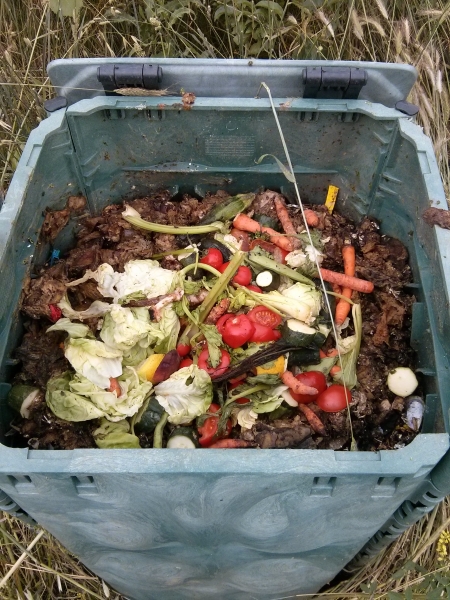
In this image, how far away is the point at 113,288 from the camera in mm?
2170

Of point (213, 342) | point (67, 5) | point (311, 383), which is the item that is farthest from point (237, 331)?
point (67, 5)

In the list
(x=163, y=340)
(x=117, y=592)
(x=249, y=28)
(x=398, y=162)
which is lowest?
(x=117, y=592)

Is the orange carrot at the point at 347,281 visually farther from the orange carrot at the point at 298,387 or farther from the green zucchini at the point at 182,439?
the green zucchini at the point at 182,439

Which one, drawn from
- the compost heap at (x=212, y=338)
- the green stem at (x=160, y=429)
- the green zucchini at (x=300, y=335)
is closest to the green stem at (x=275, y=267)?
the compost heap at (x=212, y=338)

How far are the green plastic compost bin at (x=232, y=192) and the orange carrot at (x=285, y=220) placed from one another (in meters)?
0.10

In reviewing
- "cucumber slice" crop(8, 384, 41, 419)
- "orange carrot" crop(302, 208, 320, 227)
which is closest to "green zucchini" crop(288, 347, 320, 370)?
"orange carrot" crop(302, 208, 320, 227)

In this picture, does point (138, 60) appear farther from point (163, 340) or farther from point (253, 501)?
point (253, 501)

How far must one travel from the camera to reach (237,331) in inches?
78.8

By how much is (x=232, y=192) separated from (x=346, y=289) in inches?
27.9

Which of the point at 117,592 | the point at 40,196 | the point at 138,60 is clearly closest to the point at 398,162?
the point at 138,60

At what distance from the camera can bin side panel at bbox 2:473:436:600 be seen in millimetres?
1314

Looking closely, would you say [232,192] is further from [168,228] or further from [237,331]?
[237,331]

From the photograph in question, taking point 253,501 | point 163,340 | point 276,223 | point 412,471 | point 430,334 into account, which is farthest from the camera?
point 276,223

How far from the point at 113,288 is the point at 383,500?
1.27 m
